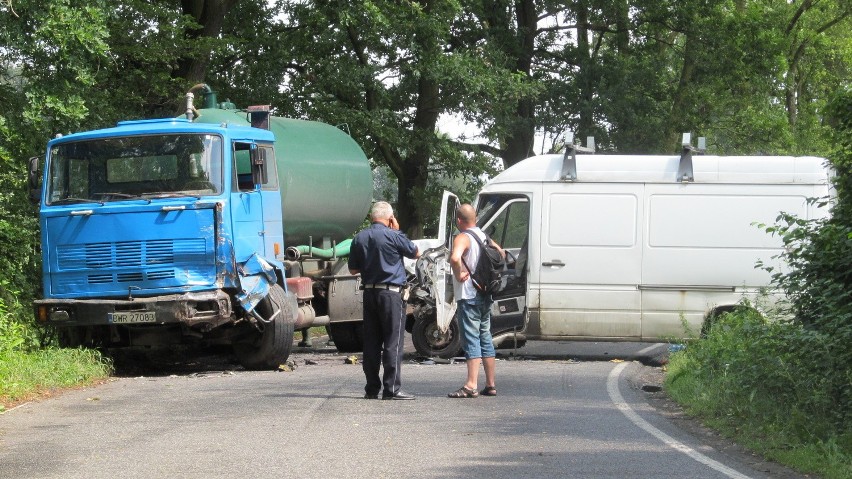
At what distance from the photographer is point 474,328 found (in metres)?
11.8

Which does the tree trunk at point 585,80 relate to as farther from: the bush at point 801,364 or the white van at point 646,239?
the bush at point 801,364

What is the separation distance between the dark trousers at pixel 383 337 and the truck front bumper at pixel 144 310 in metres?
2.76

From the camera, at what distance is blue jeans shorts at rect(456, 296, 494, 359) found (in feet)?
38.6

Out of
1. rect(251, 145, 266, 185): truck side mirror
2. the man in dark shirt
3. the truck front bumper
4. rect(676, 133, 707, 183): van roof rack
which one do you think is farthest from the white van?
the man in dark shirt

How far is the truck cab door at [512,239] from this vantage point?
16422mm

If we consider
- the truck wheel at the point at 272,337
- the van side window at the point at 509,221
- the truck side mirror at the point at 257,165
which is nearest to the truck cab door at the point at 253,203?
the truck side mirror at the point at 257,165

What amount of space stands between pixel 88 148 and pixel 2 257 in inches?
87.0

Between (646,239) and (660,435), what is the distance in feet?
22.9

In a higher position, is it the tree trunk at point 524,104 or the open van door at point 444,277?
the tree trunk at point 524,104

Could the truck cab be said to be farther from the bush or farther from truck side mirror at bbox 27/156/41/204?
the bush

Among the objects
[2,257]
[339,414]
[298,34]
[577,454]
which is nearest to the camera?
[577,454]

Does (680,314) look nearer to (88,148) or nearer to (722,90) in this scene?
(88,148)

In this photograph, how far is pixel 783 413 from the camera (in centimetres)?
966

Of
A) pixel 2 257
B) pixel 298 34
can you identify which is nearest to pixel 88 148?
pixel 2 257
